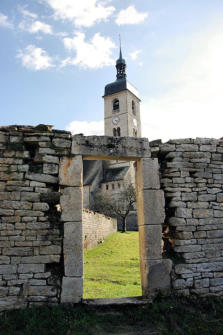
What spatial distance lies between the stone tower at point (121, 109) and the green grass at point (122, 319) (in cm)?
3769

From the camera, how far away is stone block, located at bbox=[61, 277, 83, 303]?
4707mm

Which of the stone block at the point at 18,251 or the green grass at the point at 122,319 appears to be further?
Result: the stone block at the point at 18,251

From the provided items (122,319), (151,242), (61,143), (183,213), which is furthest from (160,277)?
(61,143)

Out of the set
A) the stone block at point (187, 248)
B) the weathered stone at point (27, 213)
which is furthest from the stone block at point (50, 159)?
the stone block at point (187, 248)

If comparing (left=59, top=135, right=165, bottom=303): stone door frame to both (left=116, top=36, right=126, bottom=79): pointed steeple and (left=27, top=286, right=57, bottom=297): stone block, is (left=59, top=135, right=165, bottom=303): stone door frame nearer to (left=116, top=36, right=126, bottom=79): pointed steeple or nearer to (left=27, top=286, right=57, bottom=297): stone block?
(left=27, top=286, right=57, bottom=297): stone block

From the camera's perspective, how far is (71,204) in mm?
5109

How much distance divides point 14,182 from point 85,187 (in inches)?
1171

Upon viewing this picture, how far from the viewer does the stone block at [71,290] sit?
471 cm

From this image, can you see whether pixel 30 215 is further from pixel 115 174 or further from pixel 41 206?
pixel 115 174

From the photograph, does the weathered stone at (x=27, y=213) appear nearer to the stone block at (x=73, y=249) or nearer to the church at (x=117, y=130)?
the stone block at (x=73, y=249)

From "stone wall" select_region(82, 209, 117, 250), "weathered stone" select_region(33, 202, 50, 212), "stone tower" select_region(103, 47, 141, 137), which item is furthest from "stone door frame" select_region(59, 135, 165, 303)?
"stone tower" select_region(103, 47, 141, 137)

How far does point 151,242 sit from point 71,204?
181 centimetres

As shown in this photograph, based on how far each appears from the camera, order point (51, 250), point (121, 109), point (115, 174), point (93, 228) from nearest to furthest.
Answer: point (51, 250), point (93, 228), point (115, 174), point (121, 109)

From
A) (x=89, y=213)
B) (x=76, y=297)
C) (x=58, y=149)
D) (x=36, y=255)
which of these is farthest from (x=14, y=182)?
(x=89, y=213)
